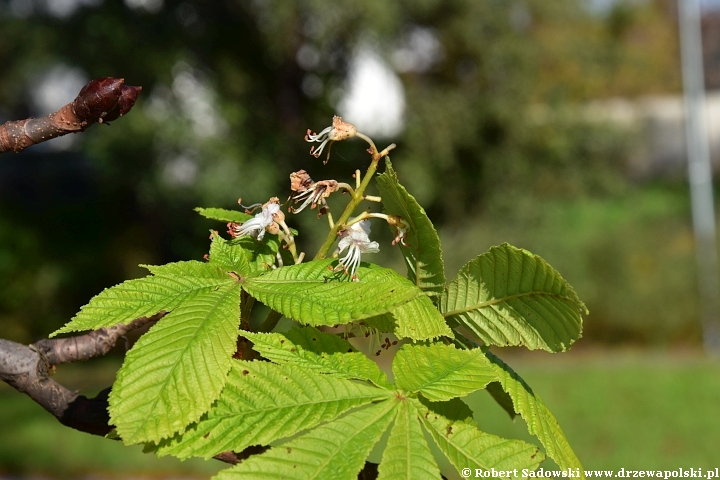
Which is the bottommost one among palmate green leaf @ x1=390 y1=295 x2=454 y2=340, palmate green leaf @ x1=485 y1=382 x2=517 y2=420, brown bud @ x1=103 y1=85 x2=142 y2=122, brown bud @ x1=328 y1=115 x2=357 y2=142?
palmate green leaf @ x1=485 y1=382 x2=517 y2=420

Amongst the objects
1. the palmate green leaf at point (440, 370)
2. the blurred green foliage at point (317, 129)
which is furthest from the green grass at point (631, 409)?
the palmate green leaf at point (440, 370)

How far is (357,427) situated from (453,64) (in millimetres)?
9112

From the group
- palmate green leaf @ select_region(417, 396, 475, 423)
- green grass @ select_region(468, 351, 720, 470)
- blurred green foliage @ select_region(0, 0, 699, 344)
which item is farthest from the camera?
blurred green foliage @ select_region(0, 0, 699, 344)

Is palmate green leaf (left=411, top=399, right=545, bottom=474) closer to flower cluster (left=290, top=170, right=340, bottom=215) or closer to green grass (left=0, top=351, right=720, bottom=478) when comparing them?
flower cluster (left=290, top=170, right=340, bottom=215)

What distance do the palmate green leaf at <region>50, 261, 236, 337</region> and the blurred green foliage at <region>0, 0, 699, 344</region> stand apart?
630 cm

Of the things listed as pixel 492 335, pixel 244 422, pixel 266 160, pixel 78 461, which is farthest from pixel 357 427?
pixel 266 160

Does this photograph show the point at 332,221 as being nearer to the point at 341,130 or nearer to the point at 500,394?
the point at 341,130

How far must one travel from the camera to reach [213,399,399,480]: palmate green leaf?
26.5 inches

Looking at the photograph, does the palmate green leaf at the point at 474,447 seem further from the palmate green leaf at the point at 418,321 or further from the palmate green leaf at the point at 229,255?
the palmate green leaf at the point at 229,255

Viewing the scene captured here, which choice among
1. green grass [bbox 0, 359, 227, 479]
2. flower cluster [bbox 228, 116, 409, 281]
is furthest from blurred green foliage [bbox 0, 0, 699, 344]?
flower cluster [bbox 228, 116, 409, 281]

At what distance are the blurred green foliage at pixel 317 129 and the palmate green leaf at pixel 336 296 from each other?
6272 millimetres

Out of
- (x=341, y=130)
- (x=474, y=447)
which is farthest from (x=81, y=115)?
(x=474, y=447)

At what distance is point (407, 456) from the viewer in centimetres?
70

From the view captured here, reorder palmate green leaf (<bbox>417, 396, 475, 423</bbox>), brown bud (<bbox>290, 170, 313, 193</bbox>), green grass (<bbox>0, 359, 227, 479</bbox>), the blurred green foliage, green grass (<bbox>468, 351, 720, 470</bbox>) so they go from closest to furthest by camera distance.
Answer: palmate green leaf (<bbox>417, 396, 475, 423</bbox>), brown bud (<bbox>290, 170, 313, 193</bbox>), green grass (<bbox>468, 351, 720, 470</bbox>), green grass (<bbox>0, 359, 227, 479</bbox>), the blurred green foliage
